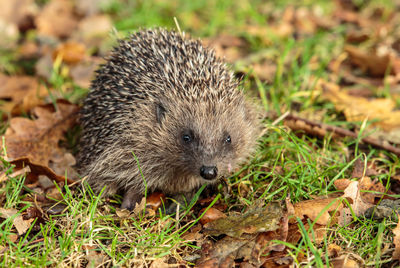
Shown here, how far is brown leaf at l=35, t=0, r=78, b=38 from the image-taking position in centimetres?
797

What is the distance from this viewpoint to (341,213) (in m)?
3.93

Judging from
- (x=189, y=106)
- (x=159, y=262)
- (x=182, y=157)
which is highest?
(x=189, y=106)

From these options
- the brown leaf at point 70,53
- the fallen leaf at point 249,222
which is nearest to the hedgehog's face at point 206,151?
the fallen leaf at point 249,222

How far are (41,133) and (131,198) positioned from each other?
1421 mm

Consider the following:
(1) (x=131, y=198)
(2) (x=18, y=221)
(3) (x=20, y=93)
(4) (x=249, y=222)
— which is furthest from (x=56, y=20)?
(4) (x=249, y=222)

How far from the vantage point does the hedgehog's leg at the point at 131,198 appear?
458 centimetres

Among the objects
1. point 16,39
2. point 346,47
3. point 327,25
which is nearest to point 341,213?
point 346,47

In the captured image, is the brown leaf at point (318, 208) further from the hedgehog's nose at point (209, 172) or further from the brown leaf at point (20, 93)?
the brown leaf at point (20, 93)

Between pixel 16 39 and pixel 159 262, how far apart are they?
571cm

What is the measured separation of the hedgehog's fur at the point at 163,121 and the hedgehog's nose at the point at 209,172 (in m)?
0.11

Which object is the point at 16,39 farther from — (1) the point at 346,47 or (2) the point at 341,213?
(2) the point at 341,213

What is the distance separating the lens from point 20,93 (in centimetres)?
612

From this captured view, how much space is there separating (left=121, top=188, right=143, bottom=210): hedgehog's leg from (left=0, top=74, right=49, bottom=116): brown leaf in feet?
6.32

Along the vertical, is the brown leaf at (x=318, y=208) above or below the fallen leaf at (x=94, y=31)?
below
